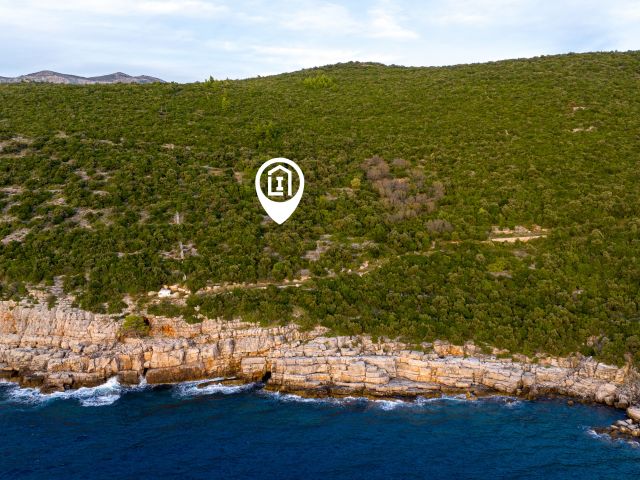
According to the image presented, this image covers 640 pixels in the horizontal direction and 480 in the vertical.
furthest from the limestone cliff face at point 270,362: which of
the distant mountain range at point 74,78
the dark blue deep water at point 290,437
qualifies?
the distant mountain range at point 74,78

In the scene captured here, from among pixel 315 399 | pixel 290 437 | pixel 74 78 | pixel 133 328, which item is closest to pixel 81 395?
pixel 133 328

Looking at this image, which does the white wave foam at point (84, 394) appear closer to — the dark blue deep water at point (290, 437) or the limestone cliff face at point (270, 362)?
the dark blue deep water at point (290, 437)

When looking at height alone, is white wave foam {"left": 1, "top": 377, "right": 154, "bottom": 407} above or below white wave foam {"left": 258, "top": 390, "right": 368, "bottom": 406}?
below

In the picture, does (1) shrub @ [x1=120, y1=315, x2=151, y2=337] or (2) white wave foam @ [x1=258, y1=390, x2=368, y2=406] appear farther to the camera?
(1) shrub @ [x1=120, y1=315, x2=151, y2=337]

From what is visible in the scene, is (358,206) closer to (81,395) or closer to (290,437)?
(290,437)

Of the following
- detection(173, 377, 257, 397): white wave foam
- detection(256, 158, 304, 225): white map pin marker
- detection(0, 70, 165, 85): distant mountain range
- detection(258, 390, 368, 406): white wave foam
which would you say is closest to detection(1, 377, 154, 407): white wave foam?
detection(173, 377, 257, 397): white wave foam

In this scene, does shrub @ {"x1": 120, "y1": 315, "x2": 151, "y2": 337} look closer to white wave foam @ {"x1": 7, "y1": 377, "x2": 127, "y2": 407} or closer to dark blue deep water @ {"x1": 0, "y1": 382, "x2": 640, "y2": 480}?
white wave foam @ {"x1": 7, "y1": 377, "x2": 127, "y2": 407}

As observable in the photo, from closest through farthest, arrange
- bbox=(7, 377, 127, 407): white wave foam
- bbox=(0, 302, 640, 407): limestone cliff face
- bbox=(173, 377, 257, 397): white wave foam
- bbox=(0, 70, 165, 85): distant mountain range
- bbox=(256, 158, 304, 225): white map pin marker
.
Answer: bbox=(7, 377, 127, 407): white wave foam
bbox=(0, 302, 640, 407): limestone cliff face
bbox=(173, 377, 257, 397): white wave foam
bbox=(256, 158, 304, 225): white map pin marker
bbox=(0, 70, 165, 85): distant mountain range

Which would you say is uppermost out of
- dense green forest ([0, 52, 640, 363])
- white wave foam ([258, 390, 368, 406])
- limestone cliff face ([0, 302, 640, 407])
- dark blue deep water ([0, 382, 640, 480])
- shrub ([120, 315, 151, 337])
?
dense green forest ([0, 52, 640, 363])
